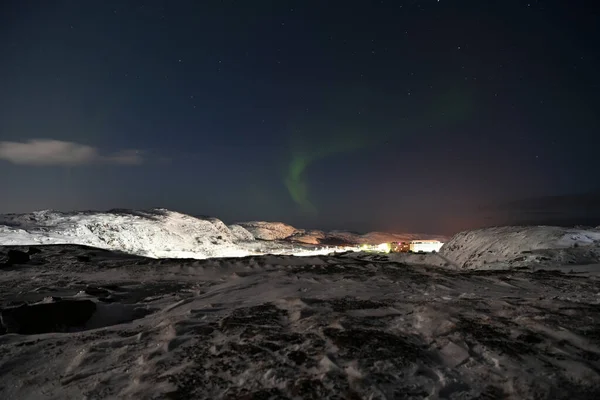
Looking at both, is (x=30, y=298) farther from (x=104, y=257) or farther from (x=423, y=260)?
(x=423, y=260)

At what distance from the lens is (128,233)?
3744 centimetres

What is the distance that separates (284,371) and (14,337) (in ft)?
13.2

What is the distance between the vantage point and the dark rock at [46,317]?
192 inches

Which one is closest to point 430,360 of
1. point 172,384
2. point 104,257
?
point 172,384

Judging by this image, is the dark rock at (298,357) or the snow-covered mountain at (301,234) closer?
the dark rock at (298,357)

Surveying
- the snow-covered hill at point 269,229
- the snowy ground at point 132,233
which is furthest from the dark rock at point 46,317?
the snow-covered hill at point 269,229

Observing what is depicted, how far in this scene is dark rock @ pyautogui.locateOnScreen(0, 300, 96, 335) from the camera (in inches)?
192

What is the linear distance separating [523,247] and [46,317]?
14.0 m

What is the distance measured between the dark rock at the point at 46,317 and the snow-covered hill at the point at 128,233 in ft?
78.4

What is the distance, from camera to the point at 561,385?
2736mm

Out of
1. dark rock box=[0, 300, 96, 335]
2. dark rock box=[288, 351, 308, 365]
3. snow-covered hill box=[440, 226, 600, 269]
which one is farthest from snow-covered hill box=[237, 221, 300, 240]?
dark rock box=[288, 351, 308, 365]

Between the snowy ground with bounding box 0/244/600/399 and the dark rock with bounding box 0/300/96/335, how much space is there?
4cm

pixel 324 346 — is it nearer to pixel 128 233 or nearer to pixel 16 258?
pixel 16 258

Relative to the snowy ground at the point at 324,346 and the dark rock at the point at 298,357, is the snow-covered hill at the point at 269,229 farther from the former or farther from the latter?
the dark rock at the point at 298,357
